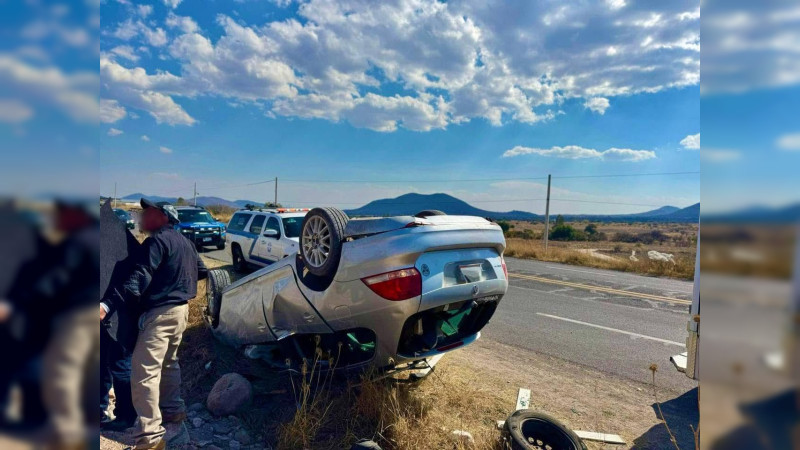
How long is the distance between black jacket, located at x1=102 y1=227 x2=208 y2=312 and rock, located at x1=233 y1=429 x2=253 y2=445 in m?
1.15

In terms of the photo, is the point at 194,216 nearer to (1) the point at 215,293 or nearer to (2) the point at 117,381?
(1) the point at 215,293

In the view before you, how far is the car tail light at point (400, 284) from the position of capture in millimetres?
3047

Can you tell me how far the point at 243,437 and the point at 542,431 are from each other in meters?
2.31

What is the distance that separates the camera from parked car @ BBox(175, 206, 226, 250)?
17.5 m

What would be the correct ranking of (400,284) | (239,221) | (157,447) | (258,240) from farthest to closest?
1. (239,221)
2. (258,240)
3. (157,447)
4. (400,284)

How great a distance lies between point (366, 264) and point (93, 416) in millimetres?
2351

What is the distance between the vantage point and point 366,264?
3.16 meters

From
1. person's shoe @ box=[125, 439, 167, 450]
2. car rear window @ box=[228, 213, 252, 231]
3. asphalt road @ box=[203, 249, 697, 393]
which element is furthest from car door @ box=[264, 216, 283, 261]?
person's shoe @ box=[125, 439, 167, 450]

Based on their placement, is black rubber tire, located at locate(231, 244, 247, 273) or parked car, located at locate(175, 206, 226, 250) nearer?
black rubber tire, located at locate(231, 244, 247, 273)

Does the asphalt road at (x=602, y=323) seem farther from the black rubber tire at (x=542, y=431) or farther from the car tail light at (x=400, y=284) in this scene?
the car tail light at (x=400, y=284)

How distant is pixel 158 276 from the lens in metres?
3.38

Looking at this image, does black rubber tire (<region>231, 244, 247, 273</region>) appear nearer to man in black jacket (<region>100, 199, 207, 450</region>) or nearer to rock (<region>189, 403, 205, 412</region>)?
rock (<region>189, 403, 205, 412</region>)

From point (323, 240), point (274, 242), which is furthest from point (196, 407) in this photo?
point (274, 242)

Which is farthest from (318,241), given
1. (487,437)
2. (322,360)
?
(487,437)
